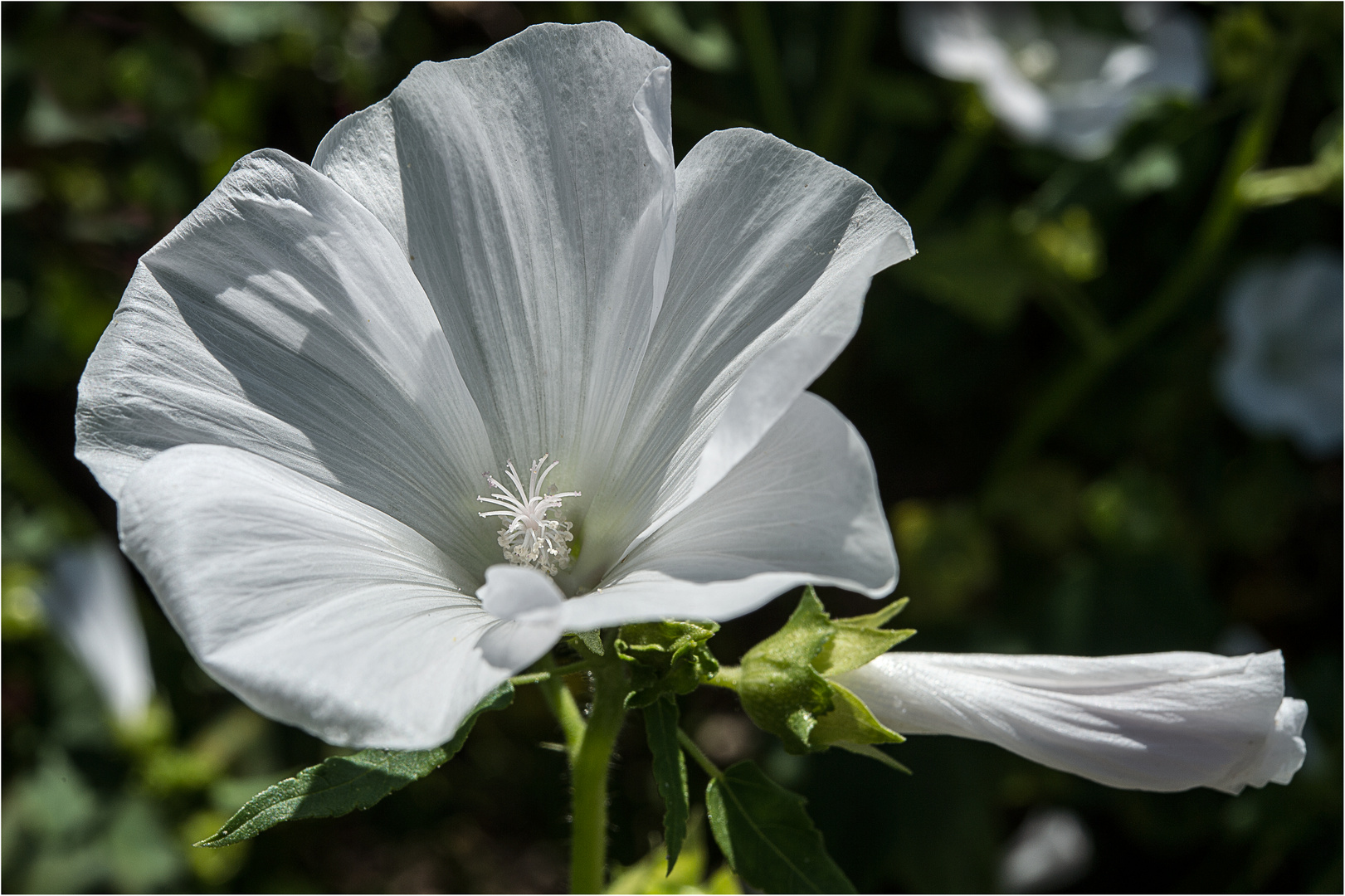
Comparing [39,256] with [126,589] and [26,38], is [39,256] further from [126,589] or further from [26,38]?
[126,589]

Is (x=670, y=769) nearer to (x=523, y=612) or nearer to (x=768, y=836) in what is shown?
(x=768, y=836)

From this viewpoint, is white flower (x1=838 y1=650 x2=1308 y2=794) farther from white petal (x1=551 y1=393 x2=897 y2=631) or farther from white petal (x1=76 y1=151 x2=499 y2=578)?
white petal (x1=76 y1=151 x2=499 y2=578)

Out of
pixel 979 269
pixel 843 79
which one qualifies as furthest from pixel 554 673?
pixel 843 79

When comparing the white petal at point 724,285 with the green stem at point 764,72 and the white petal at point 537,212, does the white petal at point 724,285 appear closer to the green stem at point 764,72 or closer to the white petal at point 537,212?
the white petal at point 537,212

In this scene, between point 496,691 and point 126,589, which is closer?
point 496,691

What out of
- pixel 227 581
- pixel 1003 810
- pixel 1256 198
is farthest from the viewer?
pixel 1003 810

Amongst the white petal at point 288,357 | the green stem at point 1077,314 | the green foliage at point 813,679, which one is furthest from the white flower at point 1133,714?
the green stem at point 1077,314

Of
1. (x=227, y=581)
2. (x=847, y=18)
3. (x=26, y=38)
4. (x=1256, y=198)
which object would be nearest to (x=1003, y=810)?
(x=1256, y=198)
